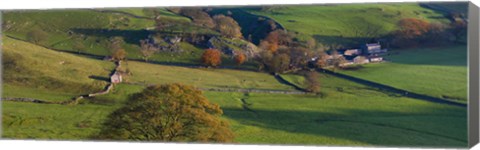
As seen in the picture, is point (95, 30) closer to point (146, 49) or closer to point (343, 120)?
point (146, 49)

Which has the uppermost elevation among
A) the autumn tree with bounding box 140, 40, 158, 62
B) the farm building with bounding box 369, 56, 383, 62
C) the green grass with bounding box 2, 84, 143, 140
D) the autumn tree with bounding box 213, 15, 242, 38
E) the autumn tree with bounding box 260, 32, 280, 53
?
the autumn tree with bounding box 213, 15, 242, 38

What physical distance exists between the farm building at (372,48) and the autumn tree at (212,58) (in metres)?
3.75

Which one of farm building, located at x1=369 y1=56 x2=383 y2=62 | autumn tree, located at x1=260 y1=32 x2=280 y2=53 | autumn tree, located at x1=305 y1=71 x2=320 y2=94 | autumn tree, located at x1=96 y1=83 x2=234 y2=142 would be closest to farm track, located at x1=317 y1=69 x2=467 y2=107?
autumn tree, located at x1=305 y1=71 x2=320 y2=94

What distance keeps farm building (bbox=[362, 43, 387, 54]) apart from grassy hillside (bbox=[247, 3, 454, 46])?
253 millimetres

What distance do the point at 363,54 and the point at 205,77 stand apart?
4.08 metres

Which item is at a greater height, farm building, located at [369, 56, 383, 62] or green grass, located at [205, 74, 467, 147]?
farm building, located at [369, 56, 383, 62]

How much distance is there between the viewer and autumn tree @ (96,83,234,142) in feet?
Result: 40.3

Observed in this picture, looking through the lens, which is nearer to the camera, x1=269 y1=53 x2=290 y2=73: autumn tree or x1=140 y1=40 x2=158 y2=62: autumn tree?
x1=269 y1=53 x2=290 y2=73: autumn tree

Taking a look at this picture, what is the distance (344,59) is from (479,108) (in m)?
3.86

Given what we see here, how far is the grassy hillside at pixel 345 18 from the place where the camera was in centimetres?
1410

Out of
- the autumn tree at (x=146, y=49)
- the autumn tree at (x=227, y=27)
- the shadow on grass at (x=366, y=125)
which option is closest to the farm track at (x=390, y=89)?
the shadow on grass at (x=366, y=125)

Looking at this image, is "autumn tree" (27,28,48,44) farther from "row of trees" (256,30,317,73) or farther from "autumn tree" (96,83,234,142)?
"row of trees" (256,30,317,73)

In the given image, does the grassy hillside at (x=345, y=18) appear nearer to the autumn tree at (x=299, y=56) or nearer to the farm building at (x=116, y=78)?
the autumn tree at (x=299, y=56)

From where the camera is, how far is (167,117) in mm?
12492
